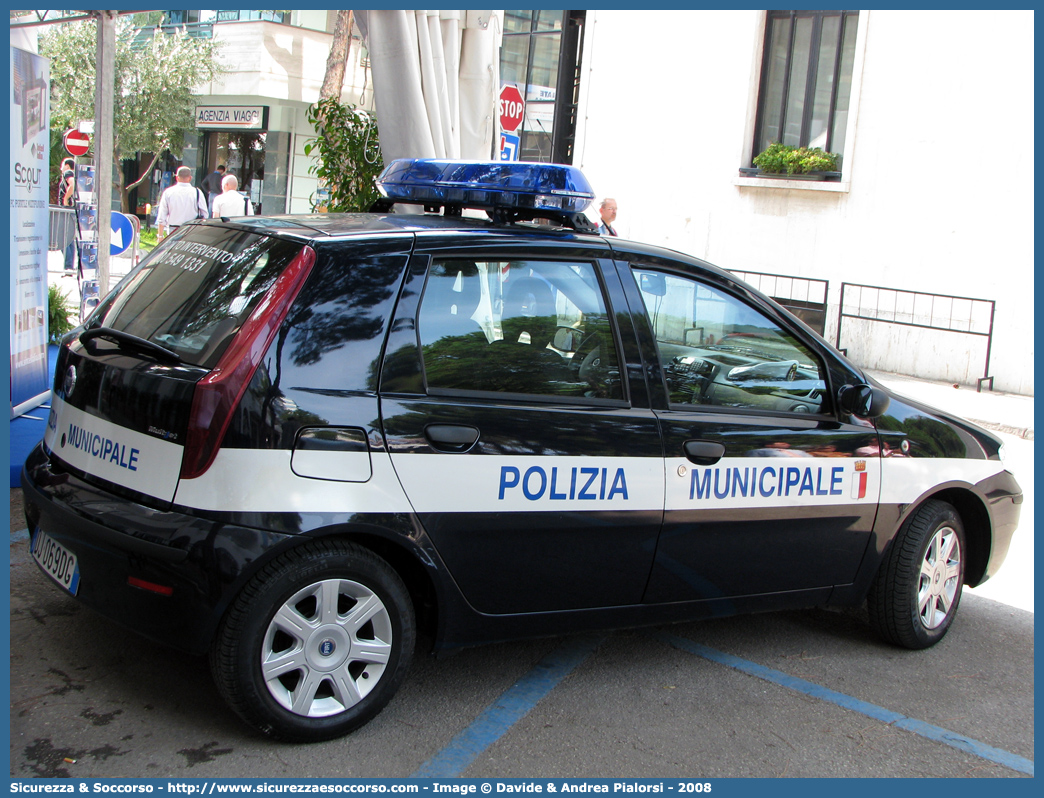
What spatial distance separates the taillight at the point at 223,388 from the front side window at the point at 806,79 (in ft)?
43.3

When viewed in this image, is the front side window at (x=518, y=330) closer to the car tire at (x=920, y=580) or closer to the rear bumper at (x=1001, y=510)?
the car tire at (x=920, y=580)

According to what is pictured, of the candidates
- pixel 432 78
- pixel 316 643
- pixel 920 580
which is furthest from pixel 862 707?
pixel 432 78

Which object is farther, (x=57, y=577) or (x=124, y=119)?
(x=124, y=119)

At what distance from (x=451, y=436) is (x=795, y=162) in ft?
41.8

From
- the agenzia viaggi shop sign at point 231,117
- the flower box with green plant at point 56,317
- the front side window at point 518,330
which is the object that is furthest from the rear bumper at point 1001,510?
the agenzia viaggi shop sign at point 231,117

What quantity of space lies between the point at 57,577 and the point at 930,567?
3.48 meters

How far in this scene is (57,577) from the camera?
328cm

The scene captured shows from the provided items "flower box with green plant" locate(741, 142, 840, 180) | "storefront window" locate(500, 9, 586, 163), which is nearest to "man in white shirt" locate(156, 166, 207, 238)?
"storefront window" locate(500, 9, 586, 163)

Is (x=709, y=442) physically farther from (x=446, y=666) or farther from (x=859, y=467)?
(x=446, y=666)

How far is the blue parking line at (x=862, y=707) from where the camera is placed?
3582 mm

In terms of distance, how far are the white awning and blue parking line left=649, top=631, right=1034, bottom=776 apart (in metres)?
3.21

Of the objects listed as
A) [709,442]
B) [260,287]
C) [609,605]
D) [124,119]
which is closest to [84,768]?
[260,287]

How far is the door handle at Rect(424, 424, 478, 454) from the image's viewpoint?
3199mm
